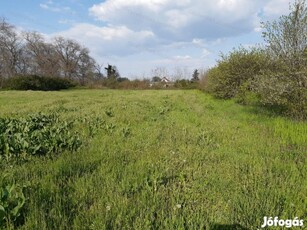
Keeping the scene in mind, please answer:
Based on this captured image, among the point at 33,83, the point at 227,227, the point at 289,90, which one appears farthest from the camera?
the point at 33,83

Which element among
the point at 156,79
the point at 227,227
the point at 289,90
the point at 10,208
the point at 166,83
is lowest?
the point at 227,227

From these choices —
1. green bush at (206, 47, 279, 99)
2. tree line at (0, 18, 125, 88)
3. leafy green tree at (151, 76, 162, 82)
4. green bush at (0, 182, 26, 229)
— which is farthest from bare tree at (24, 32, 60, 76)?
green bush at (0, 182, 26, 229)

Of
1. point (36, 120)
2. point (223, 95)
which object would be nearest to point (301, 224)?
point (36, 120)

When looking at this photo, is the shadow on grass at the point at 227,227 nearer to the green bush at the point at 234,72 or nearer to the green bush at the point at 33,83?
the green bush at the point at 234,72

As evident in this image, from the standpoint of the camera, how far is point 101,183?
12.3ft

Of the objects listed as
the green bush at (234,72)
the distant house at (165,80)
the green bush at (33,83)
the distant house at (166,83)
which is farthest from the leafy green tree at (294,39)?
the distant house at (165,80)

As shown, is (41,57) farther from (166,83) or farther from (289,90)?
(289,90)

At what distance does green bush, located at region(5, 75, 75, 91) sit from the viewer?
41844mm

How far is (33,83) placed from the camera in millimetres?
43469

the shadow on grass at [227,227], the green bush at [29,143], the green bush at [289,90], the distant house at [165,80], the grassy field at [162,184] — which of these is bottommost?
the shadow on grass at [227,227]

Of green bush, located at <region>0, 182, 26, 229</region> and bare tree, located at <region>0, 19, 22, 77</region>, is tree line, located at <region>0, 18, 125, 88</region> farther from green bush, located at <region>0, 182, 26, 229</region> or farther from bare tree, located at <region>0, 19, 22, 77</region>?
green bush, located at <region>0, 182, 26, 229</region>

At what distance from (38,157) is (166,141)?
2.96 meters

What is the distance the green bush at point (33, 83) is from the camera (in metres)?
41.8

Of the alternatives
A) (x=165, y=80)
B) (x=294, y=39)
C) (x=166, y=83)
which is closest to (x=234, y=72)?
(x=294, y=39)
